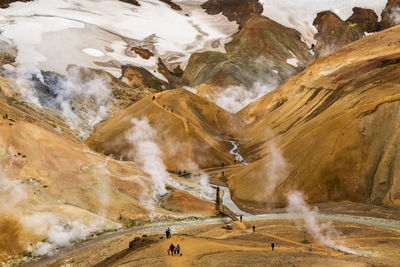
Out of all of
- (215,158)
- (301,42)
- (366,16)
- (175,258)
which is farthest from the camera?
(366,16)

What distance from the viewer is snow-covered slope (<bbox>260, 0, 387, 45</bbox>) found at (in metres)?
160

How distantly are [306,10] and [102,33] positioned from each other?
3506 inches

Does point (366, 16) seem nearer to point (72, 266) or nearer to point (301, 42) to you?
point (301, 42)

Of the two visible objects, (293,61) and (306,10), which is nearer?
(293,61)

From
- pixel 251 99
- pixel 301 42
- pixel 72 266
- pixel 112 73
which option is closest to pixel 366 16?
pixel 301 42

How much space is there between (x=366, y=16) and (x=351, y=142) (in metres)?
134

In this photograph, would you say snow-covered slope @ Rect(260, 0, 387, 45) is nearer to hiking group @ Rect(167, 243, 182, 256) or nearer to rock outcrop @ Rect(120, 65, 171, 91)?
rock outcrop @ Rect(120, 65, 171, 91)

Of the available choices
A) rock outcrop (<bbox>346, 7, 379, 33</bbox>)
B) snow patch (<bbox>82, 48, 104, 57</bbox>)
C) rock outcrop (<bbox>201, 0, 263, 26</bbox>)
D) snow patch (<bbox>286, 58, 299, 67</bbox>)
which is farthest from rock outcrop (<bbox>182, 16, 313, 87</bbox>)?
snow patch (<bbox>82, 48, 104, 57</bbox>)

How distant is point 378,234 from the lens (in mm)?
32875

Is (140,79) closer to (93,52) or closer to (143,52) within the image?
(93,52)

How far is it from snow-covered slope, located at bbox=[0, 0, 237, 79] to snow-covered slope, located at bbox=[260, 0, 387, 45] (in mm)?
18415

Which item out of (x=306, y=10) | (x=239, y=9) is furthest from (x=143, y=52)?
(x=306, y=10)

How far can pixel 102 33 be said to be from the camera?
11950 centimetres

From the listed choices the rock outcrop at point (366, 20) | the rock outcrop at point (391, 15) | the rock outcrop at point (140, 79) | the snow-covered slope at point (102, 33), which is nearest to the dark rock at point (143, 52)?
the snow-covered slope at point (102, 33)
